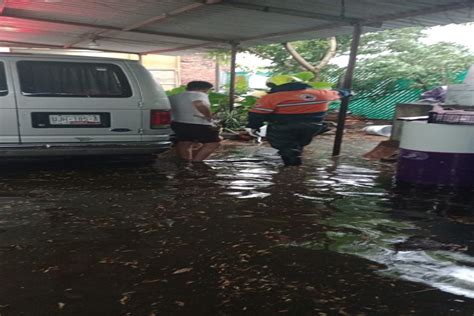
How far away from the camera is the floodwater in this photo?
2.58 metres

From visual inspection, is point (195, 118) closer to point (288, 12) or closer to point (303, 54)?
point (288, 12)

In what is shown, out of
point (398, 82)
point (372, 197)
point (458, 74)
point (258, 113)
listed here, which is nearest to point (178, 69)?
point (398, 82)

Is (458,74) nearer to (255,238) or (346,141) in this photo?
(346,141)

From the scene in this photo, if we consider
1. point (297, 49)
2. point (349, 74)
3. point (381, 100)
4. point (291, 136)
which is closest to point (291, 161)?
point (291, 136)

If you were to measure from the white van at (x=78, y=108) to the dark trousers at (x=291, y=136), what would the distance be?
1.72 metres

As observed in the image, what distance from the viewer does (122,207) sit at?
14.7 feet

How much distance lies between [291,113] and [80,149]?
3231mm

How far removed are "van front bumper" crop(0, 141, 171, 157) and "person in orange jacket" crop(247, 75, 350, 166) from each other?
1.63 m

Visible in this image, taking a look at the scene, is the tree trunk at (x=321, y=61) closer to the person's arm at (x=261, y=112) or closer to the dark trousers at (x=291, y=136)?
the dark trousers at (x=291, y=136)

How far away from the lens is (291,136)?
22.3ft

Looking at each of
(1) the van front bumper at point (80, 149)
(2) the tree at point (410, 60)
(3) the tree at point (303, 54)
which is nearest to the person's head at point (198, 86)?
(1) the van front bumper at point (80, 149)

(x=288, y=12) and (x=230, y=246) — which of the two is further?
(x=288, y=12)

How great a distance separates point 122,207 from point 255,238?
1.64m

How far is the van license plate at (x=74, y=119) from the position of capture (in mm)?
5832
